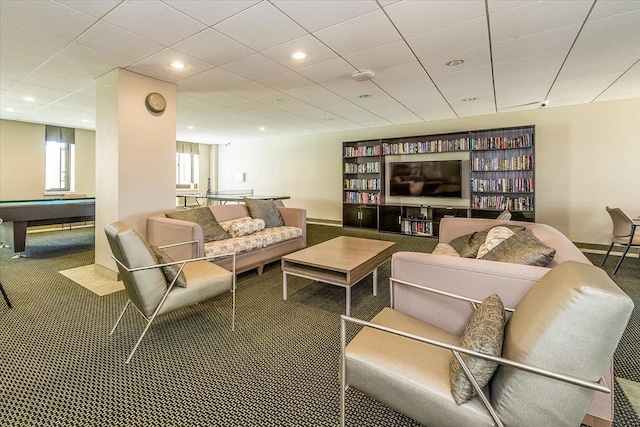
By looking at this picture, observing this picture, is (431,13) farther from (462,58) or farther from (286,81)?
(286,81)

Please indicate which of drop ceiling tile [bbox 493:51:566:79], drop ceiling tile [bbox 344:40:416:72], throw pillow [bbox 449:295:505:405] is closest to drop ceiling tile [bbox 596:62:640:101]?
drop ceiling tile [bbox 493:51:566:79]

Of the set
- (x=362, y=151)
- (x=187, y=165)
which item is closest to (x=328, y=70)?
(x=362, y=151)

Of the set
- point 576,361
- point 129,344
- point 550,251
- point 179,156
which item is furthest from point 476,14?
point 179,156

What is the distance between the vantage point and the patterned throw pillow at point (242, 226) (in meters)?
3.93

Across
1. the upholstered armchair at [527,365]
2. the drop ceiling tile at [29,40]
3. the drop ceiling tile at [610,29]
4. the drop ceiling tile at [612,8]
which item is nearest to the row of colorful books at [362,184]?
the drop ceiling tile at [610,29]

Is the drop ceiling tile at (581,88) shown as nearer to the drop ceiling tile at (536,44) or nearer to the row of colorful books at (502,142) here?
the row of colorful books at (502,142)

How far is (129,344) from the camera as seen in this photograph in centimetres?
217

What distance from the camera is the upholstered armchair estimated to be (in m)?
0.92

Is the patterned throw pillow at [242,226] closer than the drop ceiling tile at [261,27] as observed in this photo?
No

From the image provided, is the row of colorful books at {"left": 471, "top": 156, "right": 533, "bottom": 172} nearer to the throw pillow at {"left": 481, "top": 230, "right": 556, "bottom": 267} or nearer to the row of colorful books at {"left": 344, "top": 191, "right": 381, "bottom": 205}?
the row of colorful books at {"left": 344, "top": 191, "right": 381, "bottom": 205}

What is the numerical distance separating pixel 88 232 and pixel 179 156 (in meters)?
3.81

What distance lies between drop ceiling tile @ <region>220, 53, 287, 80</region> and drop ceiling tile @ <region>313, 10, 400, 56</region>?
76cm

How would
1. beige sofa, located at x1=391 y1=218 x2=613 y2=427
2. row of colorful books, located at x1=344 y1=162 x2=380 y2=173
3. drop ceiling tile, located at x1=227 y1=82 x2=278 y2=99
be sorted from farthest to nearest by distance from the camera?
row of colorful books, located at x1=344 y1=162 x2=380 y2=173
drop ceiling tile, located at x1=227 y1=82 x2=278 y2=99
beige sofa, located at x1=391 y1=218 x2=613 y2=427

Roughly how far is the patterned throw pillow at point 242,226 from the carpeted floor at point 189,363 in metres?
0.96
